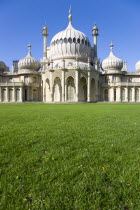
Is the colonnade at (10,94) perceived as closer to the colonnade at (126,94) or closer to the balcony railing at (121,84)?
the balcony railing at (121,84)

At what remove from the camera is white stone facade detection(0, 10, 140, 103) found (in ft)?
147


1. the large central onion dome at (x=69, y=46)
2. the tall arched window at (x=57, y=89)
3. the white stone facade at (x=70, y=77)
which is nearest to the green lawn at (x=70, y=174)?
the white stone facade at (x=70, y=77)

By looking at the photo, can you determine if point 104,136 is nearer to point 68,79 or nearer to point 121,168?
point 121,168

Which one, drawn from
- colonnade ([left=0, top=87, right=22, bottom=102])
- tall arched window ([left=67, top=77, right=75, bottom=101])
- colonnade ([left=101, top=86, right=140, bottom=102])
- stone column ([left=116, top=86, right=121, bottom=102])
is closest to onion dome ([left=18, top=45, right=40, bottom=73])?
colonnade ([left=0, top=87, right=22, bottom=102])

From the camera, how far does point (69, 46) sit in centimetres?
4872

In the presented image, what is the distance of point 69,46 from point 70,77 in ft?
37.7

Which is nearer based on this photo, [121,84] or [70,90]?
[70,90]

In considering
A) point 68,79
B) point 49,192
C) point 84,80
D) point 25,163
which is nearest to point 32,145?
point 25,163

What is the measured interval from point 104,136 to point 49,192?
361cm

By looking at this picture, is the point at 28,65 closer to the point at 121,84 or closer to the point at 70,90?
the point at 70,90

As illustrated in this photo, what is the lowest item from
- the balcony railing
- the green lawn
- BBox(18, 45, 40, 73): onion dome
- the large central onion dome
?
the green lawn

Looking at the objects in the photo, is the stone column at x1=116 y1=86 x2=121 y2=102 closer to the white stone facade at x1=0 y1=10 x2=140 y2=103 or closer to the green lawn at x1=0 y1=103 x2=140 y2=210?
the white stone facade at x1=0 y1=10 x2=140 y2=103

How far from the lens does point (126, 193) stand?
2.63 meters

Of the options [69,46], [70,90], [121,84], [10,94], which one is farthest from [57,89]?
[121,84]
